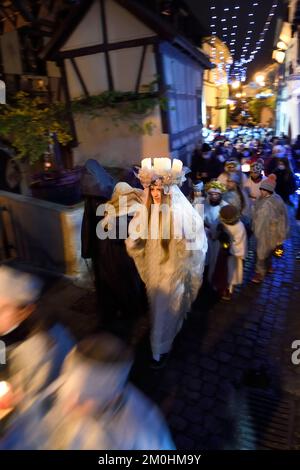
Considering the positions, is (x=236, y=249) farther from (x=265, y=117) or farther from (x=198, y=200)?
(x=265, y=117)

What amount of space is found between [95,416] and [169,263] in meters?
2.34

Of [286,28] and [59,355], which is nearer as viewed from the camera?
[59,355]

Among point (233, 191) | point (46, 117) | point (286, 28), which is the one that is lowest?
point (233, 191)

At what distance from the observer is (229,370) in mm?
4191

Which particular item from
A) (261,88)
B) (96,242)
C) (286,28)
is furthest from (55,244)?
(261,88)

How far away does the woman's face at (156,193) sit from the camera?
4.11 m

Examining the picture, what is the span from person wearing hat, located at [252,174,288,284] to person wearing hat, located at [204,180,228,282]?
0.79 meters

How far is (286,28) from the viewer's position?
66.2 ft

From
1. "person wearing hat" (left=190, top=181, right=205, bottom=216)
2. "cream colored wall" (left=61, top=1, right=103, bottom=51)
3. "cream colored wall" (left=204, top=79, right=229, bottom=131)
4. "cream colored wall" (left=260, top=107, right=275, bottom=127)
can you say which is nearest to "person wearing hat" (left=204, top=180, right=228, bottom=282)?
"person wearing hat" (left=190, top=181, right=205, bottom=216)

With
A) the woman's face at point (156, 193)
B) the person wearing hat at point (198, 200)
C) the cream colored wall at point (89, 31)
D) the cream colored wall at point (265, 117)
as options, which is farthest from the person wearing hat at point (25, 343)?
the cream colored wall at point (265, 117)

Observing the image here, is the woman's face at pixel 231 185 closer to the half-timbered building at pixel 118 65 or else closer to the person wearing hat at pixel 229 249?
the person wearing hat at pixel 229 249
